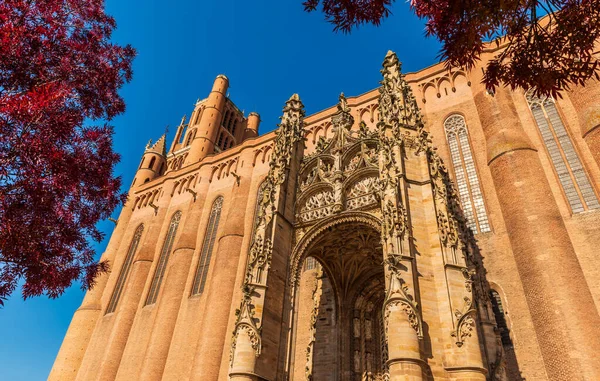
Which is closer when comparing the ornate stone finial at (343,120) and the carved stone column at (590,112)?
the carved stone column at (590,112)

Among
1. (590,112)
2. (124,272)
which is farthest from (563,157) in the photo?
(124,272)

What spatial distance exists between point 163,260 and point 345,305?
16.8 m

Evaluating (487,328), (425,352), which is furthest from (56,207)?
(487,328)

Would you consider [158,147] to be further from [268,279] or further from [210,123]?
[268,279]

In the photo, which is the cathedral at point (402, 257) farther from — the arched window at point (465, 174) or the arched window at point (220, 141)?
the arched window at point (220, 141)

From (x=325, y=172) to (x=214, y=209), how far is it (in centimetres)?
1486

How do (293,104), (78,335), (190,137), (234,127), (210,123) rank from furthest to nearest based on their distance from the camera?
(234,127) < (190,137) < (210,123) < (78,335) < (293,104)

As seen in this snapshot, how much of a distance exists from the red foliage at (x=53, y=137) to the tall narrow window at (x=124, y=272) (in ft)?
73.4

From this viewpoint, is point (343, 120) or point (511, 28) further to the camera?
point (343, 120)

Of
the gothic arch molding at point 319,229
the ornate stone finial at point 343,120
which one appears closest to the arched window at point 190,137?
the ornate stone finial at point 343,120

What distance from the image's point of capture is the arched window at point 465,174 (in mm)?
16016

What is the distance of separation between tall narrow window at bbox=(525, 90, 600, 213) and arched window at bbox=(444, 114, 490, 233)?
2.95m

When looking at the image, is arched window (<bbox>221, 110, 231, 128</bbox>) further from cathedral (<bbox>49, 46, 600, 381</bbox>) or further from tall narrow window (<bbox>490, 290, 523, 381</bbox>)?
tall narrow window (<bbox>490, 290, 523, 381</bbox>)

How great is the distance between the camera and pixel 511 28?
566cm
